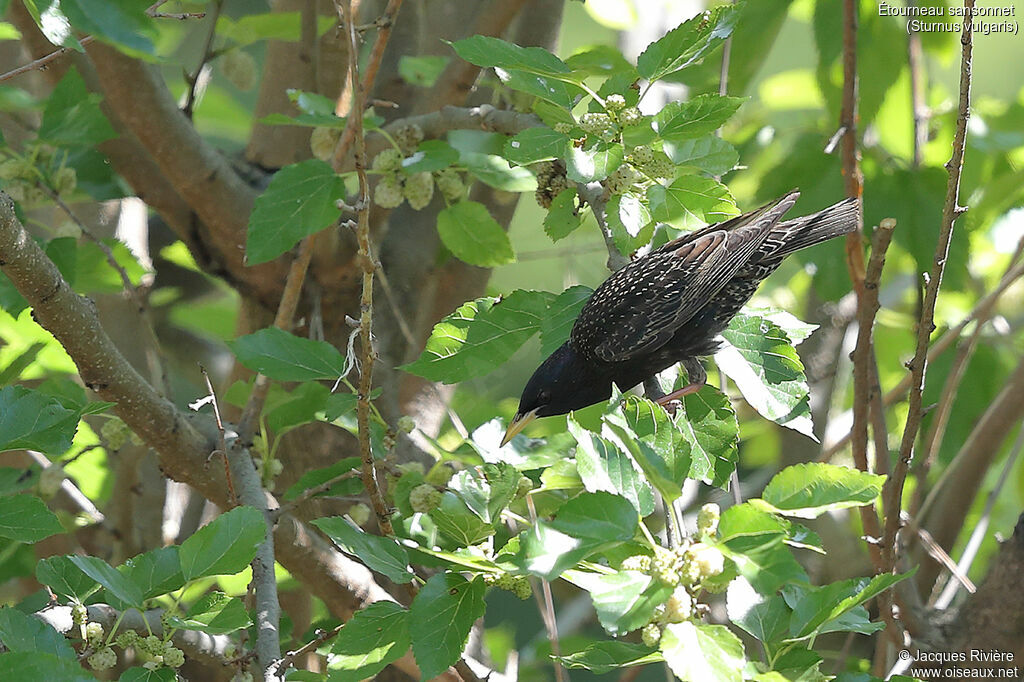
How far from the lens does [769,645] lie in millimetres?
1357

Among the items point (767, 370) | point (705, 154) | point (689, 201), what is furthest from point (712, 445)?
point (705, 154)

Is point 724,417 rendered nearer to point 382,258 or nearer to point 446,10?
point 382,258

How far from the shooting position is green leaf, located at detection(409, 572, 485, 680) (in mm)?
1356

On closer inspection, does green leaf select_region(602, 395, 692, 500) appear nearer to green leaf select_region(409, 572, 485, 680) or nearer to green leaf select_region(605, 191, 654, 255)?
green leaf select_region(409, 572, 485, 680)

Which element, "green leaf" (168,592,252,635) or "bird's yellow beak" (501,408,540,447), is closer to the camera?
"green leaf" (168,592,252,635)

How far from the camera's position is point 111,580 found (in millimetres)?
1305

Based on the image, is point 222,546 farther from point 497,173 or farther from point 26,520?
point 497,173

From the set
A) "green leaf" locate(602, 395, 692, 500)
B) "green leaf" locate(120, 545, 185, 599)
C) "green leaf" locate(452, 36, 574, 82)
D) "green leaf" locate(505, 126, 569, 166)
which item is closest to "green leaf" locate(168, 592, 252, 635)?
"green leaf" locate(120, 545, 185, 599)

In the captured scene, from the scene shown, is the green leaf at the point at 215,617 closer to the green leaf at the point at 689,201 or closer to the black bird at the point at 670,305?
the black bird at the point at 670,305

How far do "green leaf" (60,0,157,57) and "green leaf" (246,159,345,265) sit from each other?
857mm

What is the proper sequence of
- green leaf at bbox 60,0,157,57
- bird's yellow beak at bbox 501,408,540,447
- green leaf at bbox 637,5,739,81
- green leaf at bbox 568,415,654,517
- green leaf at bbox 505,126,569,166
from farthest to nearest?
bird's yellow beak at bbox 501,408,540,447
green leaf at bbox 637,5,739,81
green leaf at bbox 505,126,569,166
green leaf at bbox 568,415,654,517
green leaf at bbox 60,0,157,57

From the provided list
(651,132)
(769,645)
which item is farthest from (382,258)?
(769,645)

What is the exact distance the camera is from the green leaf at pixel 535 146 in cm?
161

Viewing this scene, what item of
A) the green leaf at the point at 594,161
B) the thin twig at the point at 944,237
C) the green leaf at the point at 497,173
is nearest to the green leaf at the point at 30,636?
the green leaf at the point at 594,161
